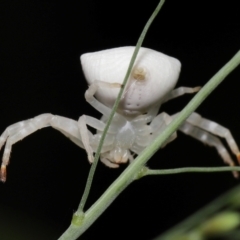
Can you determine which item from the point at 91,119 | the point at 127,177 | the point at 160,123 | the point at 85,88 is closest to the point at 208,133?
the point at 160,123

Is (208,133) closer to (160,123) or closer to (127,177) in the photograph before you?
(160,123)

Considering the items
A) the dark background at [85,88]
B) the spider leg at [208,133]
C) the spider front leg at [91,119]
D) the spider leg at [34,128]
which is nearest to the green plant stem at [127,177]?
the spider front leg at [91,119]

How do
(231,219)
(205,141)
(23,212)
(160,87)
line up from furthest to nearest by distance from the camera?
(23,212), (205,141), (160,87), (231,219)

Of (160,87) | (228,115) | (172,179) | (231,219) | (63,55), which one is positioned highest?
(160,87)

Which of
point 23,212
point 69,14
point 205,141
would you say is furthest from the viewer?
point 69,14

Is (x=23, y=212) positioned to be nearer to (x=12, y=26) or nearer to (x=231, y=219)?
(x=12, y=26)

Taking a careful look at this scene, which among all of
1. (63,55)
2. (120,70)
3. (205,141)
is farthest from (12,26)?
(120,70)

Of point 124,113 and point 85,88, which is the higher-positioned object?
point 124,113
